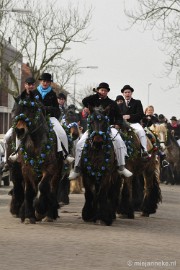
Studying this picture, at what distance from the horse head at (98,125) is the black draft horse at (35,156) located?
2.66 feet

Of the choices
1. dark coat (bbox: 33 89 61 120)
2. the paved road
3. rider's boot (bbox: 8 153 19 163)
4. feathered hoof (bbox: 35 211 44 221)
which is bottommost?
the paved road

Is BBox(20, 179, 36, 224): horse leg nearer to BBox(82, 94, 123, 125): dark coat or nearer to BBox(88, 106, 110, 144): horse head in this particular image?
BBox(88, 106, 110, 144): horse head

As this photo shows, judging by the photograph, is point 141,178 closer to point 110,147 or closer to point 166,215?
point 166,215

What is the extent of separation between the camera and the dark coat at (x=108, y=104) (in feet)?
60.8

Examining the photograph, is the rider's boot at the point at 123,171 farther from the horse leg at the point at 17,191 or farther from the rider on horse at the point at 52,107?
the horse leg at the point at 17,191

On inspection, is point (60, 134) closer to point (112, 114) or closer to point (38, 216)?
point (112, 114)

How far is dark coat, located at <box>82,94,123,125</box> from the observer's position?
18.5 metres

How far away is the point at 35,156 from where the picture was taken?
692 inches

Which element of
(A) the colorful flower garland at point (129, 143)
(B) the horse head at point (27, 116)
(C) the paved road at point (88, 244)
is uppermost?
(B) the horse head at point (27, 116)

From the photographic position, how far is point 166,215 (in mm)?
22094

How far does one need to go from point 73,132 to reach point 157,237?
25.3 ft

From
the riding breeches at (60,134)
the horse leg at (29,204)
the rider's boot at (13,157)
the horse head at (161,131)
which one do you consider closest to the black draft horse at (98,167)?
the riding breeches at (60,134)

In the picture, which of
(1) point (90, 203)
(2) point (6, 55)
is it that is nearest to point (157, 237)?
(1) point (90, 203)

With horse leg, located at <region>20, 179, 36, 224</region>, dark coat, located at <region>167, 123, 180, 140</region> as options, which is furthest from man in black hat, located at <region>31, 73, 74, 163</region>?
dark coat, located at <region>167, 123, 180, 140</region>
